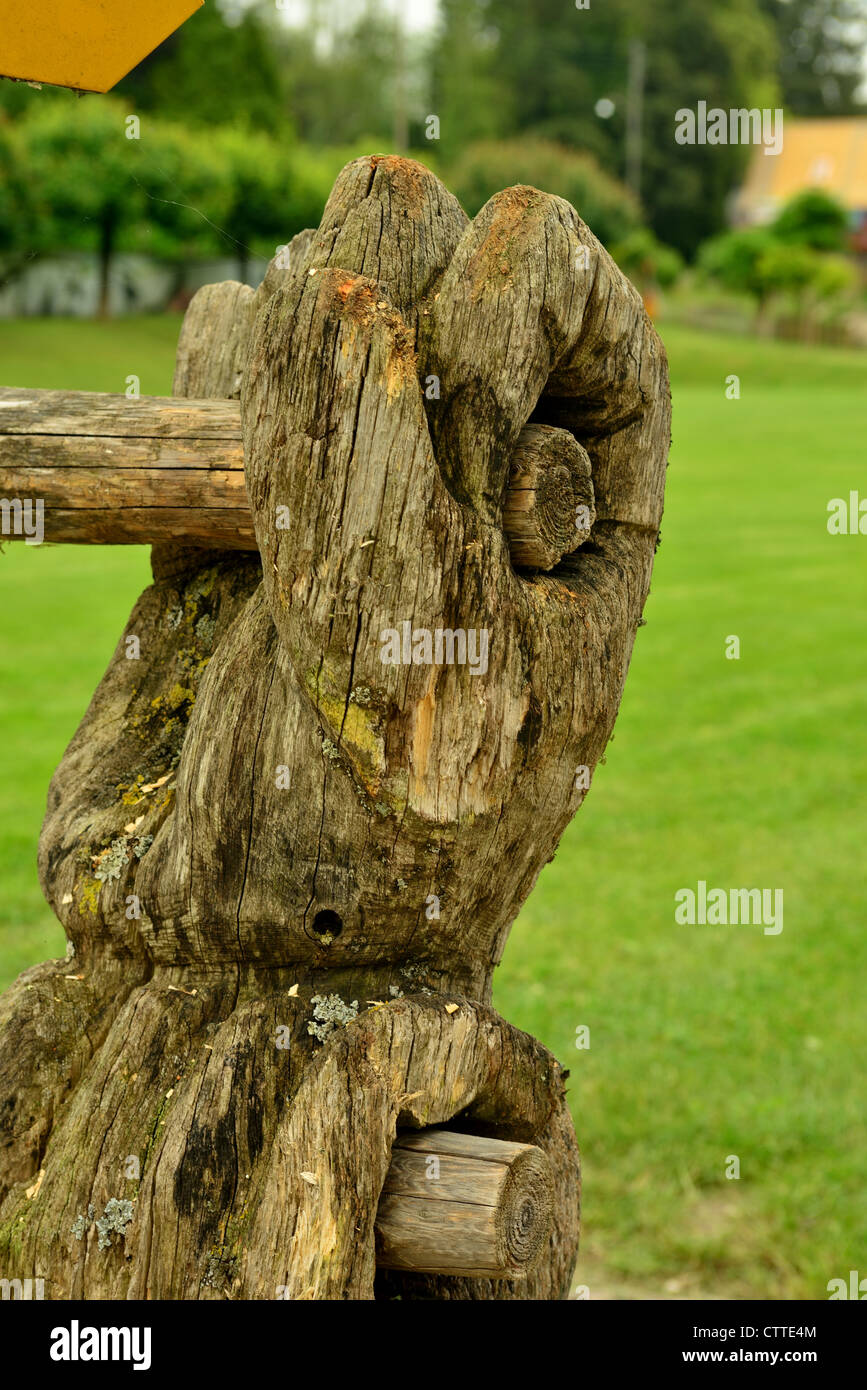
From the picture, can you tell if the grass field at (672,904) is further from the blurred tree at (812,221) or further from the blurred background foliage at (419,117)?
the blurred tree at (812,221)

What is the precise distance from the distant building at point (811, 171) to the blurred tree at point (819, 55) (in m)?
5.08

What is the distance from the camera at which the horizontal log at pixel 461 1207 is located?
77.7 inches

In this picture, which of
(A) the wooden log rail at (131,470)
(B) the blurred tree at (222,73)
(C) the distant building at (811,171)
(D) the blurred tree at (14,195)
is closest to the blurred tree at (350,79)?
(B) the blurred tree at (222,73)

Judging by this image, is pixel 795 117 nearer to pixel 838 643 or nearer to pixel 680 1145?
pixel 838 643

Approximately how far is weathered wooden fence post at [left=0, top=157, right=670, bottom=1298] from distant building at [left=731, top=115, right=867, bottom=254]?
47.9 metres

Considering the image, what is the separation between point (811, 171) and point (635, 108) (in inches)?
719

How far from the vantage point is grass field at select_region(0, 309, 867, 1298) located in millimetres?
4457

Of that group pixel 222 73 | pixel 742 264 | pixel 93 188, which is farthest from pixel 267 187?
pixel 742 264

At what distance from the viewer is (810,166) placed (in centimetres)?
4672

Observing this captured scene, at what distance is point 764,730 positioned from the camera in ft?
29.7

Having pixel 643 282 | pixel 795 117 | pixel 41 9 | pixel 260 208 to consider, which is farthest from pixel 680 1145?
pixel 795 117

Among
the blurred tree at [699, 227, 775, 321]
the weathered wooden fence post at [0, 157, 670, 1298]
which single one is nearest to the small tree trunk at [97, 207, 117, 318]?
the weathered wooden fence post at [0, 157, 670, 1298]

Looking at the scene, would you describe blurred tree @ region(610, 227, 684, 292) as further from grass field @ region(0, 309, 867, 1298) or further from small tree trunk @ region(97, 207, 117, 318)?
small tree trunk @ region(97, 207, 117, 318)
